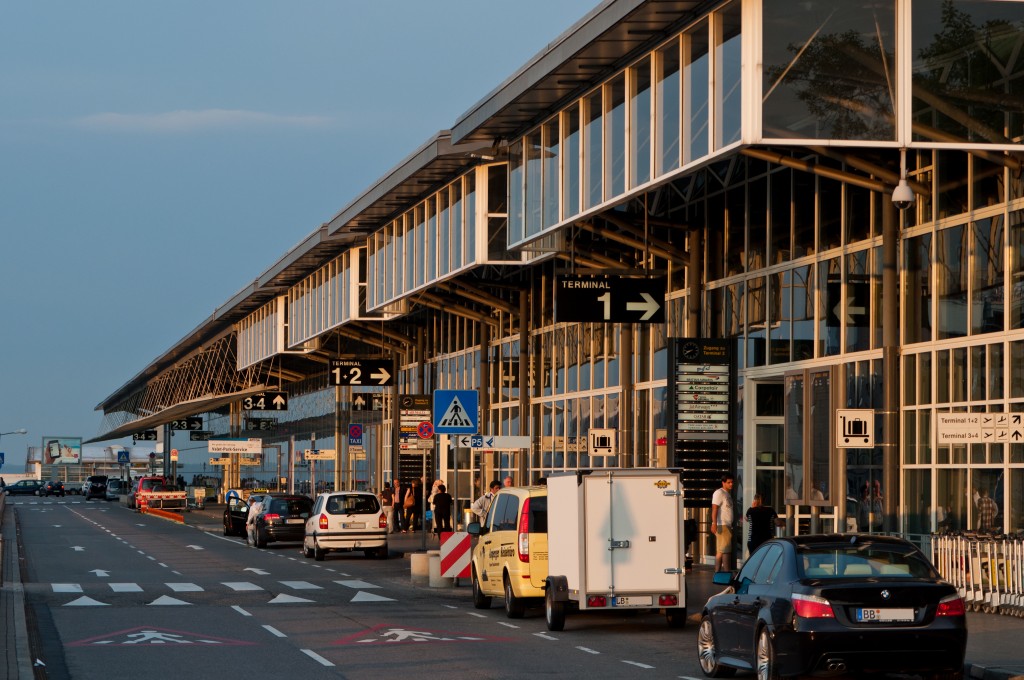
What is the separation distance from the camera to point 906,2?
1992 cm

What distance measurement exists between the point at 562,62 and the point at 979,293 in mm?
7667

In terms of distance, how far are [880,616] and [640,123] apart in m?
13.0

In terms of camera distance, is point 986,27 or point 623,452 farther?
point 623,452

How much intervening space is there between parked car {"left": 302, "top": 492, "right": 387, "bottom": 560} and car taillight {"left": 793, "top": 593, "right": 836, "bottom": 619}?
85.1 ft

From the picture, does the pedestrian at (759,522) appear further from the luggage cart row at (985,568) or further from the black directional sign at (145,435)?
the black directional sign at (145,435)

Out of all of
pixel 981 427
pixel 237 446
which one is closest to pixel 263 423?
pixel 237 446

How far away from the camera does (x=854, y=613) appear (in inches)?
519

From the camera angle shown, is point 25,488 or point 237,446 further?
point 25,488

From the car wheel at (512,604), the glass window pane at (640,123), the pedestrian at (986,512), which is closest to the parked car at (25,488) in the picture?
the glass window pane at (640,123)

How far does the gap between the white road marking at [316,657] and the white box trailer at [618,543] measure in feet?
11.9

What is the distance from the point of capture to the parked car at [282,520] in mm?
44531

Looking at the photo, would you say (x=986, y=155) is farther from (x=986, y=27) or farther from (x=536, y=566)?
(x=536, y=566)

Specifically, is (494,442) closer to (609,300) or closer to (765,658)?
(609,300)

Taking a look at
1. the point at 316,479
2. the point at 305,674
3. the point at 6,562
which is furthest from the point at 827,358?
the point at 316,479
